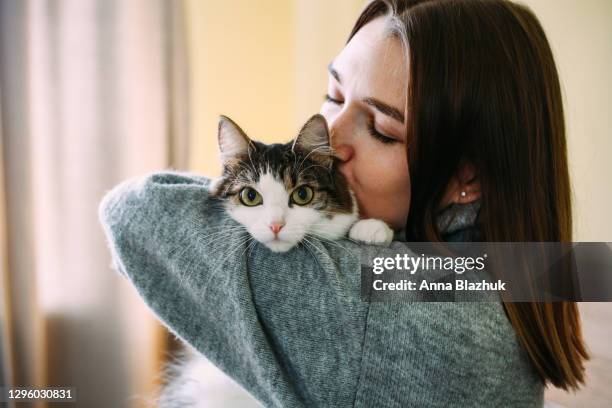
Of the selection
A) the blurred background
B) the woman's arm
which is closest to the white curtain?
the blurred background

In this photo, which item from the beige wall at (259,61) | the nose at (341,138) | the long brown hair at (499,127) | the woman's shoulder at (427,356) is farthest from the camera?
the beige wall at (259,61)

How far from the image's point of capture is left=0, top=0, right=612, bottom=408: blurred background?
4.64 feet

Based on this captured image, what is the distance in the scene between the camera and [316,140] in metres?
0.80

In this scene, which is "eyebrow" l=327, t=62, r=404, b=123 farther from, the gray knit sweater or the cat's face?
the gray knit sweater

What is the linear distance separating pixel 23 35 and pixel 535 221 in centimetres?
148

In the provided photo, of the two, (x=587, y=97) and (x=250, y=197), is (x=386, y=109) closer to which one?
(x=250, y=197)

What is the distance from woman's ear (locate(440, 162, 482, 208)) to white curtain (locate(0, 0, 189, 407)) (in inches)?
43.4

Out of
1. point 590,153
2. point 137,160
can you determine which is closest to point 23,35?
point 137,160

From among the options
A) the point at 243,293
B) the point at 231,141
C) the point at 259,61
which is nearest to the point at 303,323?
the point at 243,293

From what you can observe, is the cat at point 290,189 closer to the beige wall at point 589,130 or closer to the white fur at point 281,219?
the white fur at point 281,219

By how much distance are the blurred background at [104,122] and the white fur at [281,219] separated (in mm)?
779

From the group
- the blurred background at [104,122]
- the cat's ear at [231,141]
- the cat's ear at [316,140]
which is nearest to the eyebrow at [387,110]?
the cat's ear at [316,140]

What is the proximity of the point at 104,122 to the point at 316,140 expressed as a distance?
106 centimetres

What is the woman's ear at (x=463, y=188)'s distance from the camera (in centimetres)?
78
